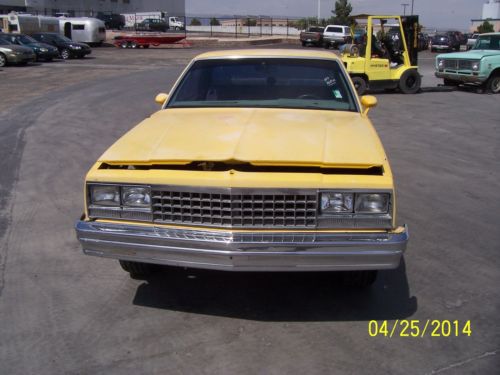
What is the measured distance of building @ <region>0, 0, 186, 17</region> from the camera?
66.8 metres

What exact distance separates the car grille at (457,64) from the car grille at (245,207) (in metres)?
15.9

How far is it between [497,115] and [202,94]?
10426 millimetres

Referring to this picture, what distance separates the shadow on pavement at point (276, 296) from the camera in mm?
3797

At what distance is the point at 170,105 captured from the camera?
5027mm

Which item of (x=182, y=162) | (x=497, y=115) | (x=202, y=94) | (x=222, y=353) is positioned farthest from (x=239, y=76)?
(x=497, y=115)

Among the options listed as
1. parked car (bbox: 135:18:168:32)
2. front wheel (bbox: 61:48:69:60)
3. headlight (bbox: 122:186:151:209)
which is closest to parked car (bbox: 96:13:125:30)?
parked car (bbox: 135:18:168:32)

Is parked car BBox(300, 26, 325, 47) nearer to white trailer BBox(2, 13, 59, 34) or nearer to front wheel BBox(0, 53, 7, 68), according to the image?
white trailer BBox(2, 13, 59, 34)

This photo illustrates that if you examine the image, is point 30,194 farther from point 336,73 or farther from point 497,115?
point 497,115

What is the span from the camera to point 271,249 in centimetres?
327

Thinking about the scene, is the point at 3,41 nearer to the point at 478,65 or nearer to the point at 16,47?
the point at 16,47

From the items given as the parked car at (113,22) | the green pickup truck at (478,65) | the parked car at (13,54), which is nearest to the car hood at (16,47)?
the parked car at (13,54)

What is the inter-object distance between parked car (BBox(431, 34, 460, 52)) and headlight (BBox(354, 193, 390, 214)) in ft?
149

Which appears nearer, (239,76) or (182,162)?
(182,162)

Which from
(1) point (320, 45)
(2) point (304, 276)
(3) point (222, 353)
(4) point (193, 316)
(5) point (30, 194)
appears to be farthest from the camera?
(1) point (320, 45)
